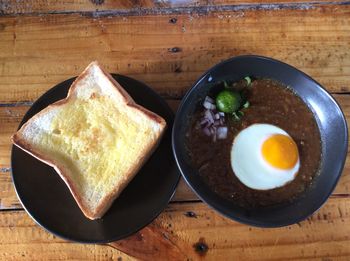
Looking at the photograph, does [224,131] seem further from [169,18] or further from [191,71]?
[169,18]

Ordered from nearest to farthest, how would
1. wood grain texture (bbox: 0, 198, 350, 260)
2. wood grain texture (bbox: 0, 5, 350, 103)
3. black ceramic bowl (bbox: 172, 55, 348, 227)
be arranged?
black ceramic bowl (bbox: 172, 55, 348, 227), wood grain texture (bbox: 0, 198, 350, 260), wood grain texture (bbox: 0, 5, 350, 103)

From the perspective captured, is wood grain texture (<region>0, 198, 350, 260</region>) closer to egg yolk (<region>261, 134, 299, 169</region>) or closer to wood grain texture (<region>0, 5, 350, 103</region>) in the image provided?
egg yolk (<region>261, 134, 299, 169</region>)

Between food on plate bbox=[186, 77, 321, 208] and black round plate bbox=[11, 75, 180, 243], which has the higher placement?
food on plate bbox=[186, 77, 321, 208]

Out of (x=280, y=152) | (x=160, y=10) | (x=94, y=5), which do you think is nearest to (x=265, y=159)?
(x=280, y=152)

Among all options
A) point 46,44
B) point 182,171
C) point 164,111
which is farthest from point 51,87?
point 182,171

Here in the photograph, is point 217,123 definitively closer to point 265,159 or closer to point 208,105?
point 208,105

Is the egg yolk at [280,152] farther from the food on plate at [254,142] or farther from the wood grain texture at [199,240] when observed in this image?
the wood grain texture at [199,240]

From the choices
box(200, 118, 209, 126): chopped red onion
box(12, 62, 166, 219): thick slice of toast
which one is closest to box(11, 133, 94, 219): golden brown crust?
box(12, 62, 166, 219): thick slice of toast
